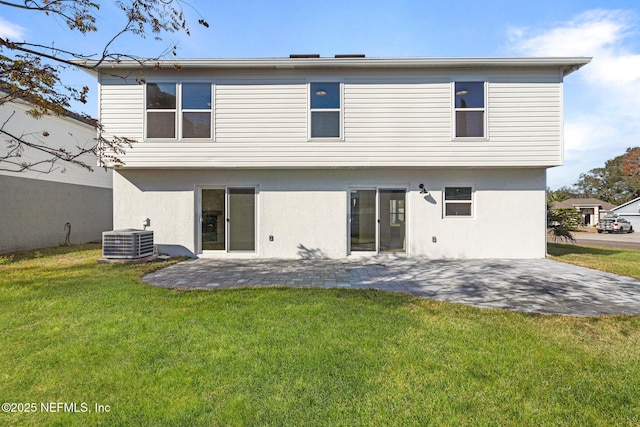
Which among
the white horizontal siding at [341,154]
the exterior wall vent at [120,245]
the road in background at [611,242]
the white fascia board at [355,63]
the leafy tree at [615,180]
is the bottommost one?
the road in background at [611,242]

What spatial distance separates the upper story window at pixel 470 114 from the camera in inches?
323

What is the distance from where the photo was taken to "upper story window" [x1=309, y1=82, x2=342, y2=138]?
820cm

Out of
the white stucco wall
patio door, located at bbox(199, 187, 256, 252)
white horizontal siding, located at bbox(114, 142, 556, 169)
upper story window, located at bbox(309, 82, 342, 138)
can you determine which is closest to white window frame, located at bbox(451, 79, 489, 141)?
white horizontal siding, located at bbox(114, 142, 556, 169)

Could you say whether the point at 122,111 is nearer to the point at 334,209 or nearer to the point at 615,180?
the point at 334,209

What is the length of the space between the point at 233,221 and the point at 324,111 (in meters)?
4.10

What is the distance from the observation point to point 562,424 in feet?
6.81

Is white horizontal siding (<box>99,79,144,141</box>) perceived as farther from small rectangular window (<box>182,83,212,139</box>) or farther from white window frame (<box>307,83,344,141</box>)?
white window frame (<box>307,83,344,141</box>)

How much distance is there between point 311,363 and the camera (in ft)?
9.07

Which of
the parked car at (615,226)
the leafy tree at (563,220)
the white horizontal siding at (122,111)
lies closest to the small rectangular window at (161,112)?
the white horizontal siding at (122,111)

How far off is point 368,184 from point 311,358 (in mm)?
6492

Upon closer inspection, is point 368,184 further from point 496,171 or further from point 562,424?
point 562,424

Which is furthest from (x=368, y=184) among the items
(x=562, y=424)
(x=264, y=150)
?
(x=562, y=424)

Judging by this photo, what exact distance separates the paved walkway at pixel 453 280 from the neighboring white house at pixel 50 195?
269 inches

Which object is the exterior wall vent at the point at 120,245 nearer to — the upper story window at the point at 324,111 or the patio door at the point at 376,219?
the upper story window at the point at 324,111
